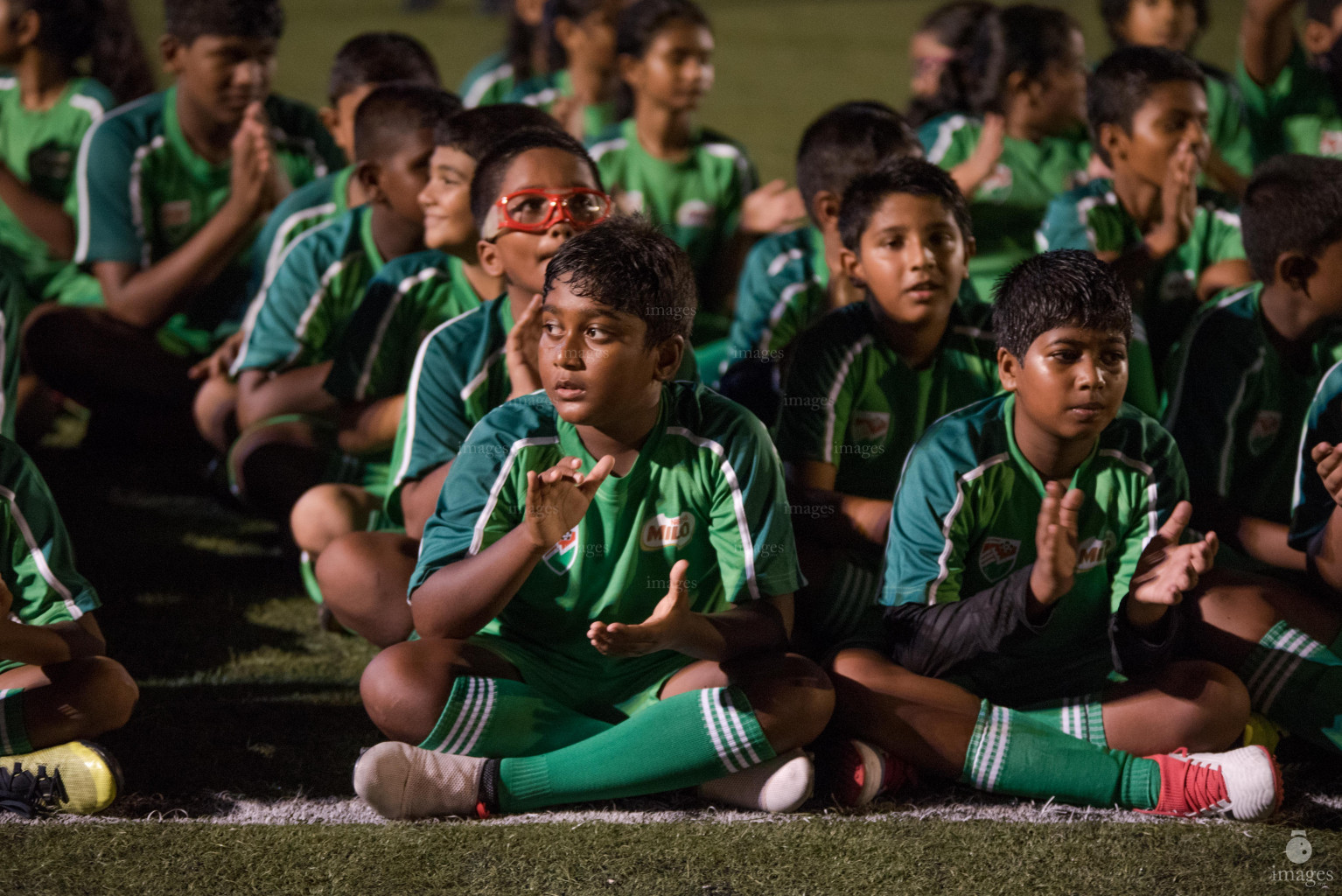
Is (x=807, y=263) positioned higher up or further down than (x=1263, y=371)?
higher up

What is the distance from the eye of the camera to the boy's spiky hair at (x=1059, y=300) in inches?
78.7

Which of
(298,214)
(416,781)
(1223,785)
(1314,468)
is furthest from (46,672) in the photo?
(1314,468)

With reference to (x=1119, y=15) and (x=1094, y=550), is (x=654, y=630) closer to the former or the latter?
(x=1094, y=550)

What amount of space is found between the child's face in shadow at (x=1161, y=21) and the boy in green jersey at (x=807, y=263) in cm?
137

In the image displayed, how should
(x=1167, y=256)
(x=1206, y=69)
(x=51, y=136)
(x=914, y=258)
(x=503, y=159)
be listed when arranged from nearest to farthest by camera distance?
(x=914, y=258) → (x=503, y=159) → (x=1167, y=256) → (x=51, y=136) → (x=1206, y=69)

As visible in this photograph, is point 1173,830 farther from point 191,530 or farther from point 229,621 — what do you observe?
point 191,530

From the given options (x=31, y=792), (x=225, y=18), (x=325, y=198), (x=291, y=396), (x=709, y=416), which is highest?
(x=225, y=18)

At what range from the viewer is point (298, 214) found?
332 cm

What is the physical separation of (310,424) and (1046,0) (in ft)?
21.1

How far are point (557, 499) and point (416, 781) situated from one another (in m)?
0.41

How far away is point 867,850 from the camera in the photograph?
1771mm

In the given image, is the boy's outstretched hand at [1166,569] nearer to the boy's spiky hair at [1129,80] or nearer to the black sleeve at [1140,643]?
the black sleeve at [1140,643]

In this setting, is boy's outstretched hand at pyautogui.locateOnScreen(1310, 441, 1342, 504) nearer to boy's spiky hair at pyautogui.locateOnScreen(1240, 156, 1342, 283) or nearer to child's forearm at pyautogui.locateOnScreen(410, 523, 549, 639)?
boy's spiky hair at pyautogui.locateOnScreen(1240, 156, 1342, 283)

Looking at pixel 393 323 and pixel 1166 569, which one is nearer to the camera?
pixel 1166 569
